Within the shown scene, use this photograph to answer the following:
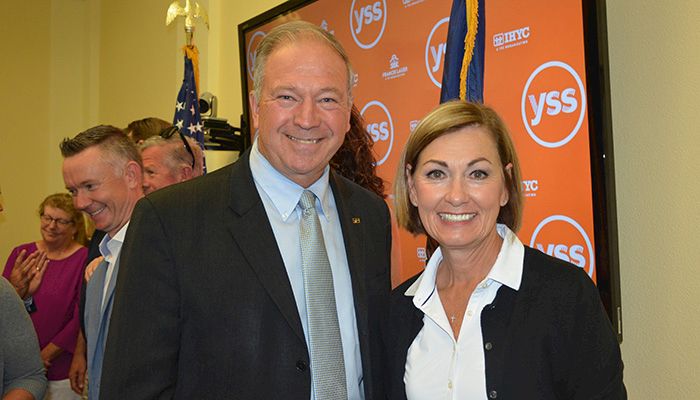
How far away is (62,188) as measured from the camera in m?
7.40

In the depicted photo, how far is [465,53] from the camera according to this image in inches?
105

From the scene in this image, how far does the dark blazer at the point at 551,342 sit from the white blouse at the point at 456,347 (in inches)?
0.9

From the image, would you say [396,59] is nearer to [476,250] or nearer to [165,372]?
[476,250]

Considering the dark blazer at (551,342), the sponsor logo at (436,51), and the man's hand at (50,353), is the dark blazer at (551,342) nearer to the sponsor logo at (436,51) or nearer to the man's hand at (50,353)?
the sponsor logo at (436,51)

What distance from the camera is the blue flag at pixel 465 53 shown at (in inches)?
104

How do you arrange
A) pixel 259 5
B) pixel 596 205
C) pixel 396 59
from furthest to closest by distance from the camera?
pixel 259 5 → pixel 396 59 → pixel 596 205

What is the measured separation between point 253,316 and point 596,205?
1.36 meters

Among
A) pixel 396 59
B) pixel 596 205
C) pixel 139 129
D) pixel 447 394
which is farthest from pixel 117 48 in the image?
pixel 447 394

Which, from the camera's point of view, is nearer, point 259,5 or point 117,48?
point 259,5

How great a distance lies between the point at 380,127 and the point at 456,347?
82.2 inches

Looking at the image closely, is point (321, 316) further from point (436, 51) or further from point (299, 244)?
point (436, 51)

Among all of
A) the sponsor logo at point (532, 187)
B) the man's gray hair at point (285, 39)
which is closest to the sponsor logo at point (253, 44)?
the sponsor logo at point (532, 187)

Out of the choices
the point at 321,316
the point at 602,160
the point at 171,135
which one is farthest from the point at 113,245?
the point at 602,160

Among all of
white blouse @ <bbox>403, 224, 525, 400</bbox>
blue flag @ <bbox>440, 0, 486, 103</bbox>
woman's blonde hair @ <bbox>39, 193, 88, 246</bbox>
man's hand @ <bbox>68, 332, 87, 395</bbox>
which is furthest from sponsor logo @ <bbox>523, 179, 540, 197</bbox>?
woman's blonde hair @ <bbox>39, 193, 88, 246</bbox>
